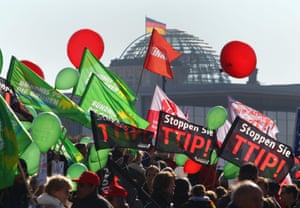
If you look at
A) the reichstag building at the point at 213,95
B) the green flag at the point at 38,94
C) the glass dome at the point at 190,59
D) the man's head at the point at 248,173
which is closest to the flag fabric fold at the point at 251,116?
the green flag at the point at 38,94

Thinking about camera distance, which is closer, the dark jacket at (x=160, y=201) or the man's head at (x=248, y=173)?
the man's head at (x=248, y=173)

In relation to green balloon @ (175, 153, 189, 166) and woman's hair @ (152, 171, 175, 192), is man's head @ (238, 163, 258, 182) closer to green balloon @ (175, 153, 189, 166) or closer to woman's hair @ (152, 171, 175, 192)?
woman's hair @ (152, 171, 175, 192)

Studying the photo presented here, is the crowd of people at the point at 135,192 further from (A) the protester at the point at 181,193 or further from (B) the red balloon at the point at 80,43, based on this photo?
(B) the red balloon at the point at 80,43

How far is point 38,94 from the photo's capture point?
16.8 m

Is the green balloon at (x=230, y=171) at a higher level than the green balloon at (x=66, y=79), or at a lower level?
lower

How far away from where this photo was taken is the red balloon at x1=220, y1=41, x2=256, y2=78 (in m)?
20.5

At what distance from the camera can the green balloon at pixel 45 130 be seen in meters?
13.2

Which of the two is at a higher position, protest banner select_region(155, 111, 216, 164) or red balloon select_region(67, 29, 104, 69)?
red balloon select_region(67, 29, 104, 69)

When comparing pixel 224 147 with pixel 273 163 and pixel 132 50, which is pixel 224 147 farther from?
pixel 132 50

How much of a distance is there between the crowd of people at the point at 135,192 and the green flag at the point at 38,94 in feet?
4.41

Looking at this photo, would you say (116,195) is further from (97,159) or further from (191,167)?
(191,167)

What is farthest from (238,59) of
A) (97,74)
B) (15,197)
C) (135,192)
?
(15,197)

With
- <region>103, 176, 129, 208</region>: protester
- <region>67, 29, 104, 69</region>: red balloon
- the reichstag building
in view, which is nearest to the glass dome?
the reichstag building

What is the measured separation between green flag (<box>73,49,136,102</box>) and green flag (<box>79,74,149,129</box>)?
0.45m
